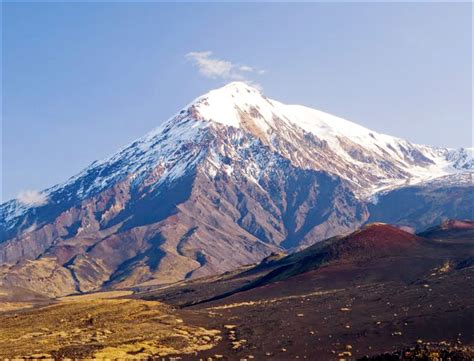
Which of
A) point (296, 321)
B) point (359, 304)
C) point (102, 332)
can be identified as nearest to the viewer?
point (102, 332)

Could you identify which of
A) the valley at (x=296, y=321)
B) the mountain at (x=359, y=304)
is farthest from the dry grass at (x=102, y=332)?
the mountain at (x=359, y=304)

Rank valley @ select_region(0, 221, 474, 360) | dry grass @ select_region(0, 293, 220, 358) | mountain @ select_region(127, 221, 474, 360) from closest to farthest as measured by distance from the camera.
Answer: valley @ select_region(0, 221, 474, 360) < dry grass @ select_region(0, 293, 220, 358) < mountain @ select_region(127, 221, 474, 360)

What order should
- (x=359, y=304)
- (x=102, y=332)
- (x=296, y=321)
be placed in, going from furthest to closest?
1. (x=359, y=304)
2. (x=296, y=321)
3. (x=102, y=332)

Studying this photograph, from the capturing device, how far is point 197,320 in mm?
86688

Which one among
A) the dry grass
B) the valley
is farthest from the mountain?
the dry grass

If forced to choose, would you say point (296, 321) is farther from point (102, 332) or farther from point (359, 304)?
point (102, 332)

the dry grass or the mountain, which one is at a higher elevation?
the dry grass

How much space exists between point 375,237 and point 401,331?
3032 inches

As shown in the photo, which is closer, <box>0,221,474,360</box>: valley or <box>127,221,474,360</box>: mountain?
<box>0,221,474,360</box>: valley

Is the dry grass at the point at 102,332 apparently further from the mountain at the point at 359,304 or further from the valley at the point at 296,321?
the mountain at the point at 359,304

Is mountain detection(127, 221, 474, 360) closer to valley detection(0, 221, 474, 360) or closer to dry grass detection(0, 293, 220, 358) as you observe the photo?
valley detection(0, 221, 474, 360)

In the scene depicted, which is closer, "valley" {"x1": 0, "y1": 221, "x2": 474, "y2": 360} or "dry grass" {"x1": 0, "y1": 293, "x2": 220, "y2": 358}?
"valley" {"x1": 0, "y1": 221, "x2": 474, "y2": 360}

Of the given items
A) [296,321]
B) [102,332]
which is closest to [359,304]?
[296,321]

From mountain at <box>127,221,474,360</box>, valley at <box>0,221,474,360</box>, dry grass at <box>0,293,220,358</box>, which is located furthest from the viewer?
mountain at <box>127,221,474,360</box>
